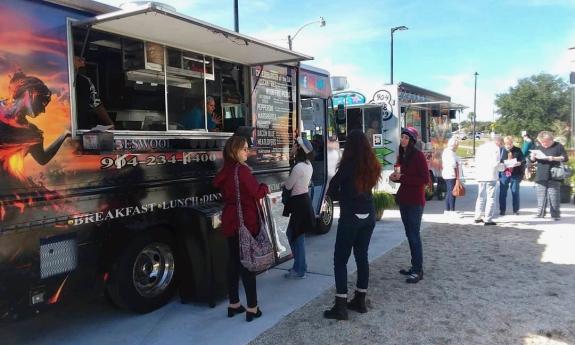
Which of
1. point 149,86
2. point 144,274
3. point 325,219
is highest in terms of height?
point 149,86

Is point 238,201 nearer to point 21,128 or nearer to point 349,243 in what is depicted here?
point 349,243

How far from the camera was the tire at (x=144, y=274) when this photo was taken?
4.12m

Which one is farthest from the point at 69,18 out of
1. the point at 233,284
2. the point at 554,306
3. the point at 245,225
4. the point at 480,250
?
the point at 480,250

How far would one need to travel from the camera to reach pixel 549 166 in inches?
338

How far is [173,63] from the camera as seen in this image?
16.0 ft

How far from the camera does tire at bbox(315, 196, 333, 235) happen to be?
779cm

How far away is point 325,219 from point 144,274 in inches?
161

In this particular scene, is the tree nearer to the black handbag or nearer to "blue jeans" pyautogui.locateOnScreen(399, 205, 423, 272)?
the black handbag

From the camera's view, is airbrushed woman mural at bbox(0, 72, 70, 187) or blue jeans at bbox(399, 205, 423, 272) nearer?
airbrushed woman mural at bbox(0, 72, 70, 187)

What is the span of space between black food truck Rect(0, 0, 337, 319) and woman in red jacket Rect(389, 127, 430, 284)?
→ 140cm

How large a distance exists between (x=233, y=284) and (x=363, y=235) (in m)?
1.27

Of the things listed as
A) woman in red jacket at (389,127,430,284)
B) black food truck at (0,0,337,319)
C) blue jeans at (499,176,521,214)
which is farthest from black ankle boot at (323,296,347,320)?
blue jeans at (499,176,521,214)

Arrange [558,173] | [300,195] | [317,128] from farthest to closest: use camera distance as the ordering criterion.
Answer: [558,173], [317,128], [300,195]

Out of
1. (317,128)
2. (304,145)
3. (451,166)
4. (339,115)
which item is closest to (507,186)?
(451,166)
